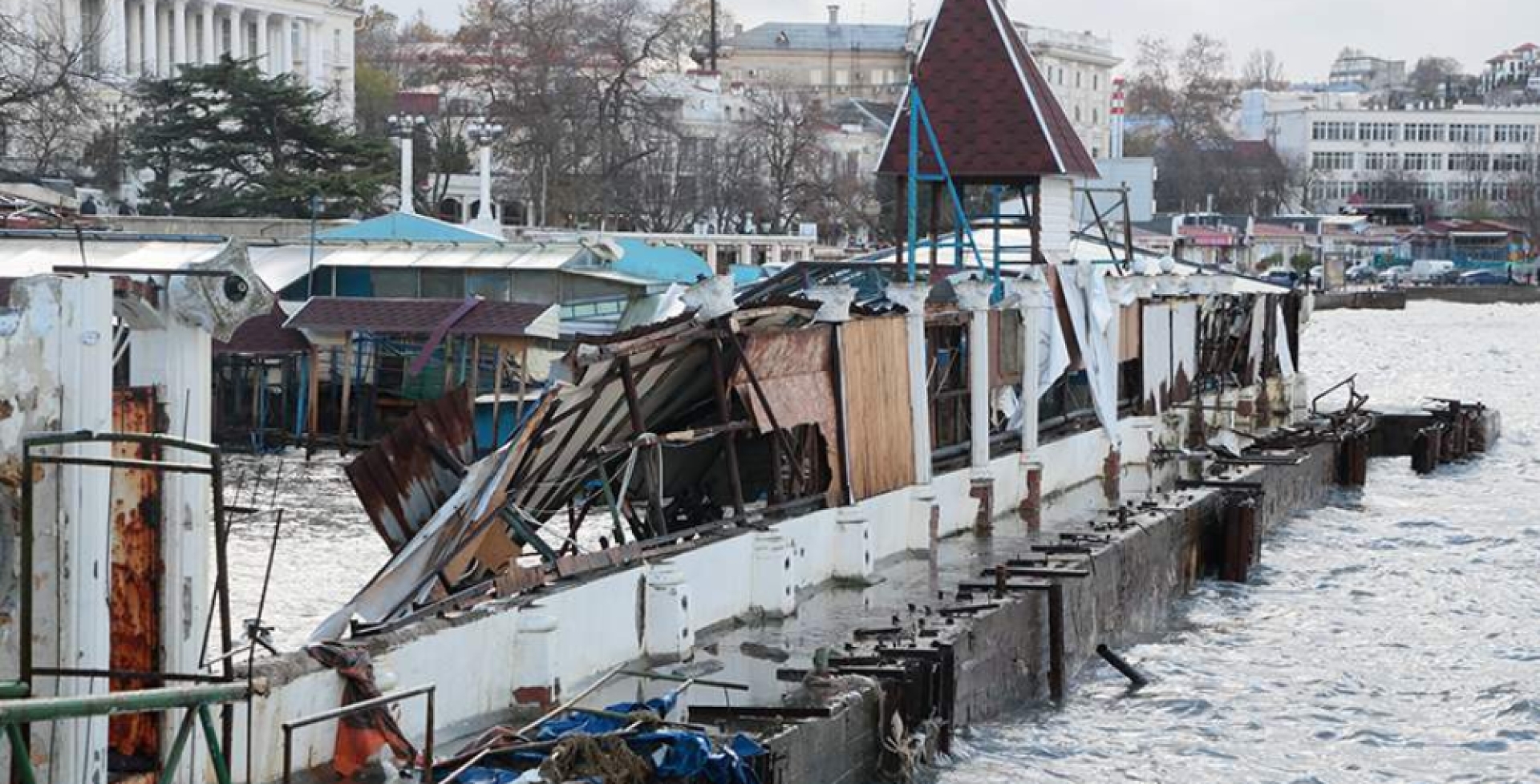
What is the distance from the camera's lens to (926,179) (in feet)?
115

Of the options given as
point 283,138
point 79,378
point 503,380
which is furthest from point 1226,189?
point 79,378

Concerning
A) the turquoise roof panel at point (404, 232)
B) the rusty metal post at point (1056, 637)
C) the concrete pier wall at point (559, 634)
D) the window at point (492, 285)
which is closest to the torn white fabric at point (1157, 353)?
the concrete pier wall at point (559, 634)

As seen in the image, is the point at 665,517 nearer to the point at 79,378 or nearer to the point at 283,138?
the point at 79,378

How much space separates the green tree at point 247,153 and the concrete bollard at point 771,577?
4259 centimetres

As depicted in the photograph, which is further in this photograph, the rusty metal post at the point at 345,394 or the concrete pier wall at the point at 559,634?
the rusty metal post at the point at 345,394

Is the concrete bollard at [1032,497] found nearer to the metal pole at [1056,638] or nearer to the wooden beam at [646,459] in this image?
the metal pole at [1056,638]

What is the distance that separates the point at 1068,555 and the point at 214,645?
846 centimetres

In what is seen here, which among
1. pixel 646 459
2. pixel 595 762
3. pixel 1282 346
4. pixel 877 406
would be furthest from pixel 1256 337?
pixel 595 762

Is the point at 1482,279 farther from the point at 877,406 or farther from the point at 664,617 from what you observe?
the point at 664,617

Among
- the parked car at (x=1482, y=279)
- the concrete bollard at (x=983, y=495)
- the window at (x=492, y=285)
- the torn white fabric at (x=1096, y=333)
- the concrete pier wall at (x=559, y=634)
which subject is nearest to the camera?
the concrete pier wall at (x=559, y=634)

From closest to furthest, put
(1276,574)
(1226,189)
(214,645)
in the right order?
(214,645) → (1276,574) → (1226,189)

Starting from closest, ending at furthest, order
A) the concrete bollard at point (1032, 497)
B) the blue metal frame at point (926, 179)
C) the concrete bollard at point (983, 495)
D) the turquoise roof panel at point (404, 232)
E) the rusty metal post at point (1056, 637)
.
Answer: the rusty metal post at point (1056, 637) → the concrete bollard at point (983, 495) → the concrete bollard at point (1032, 497) → the blue metal frame at point (926, 179) → the turquoise roof panel at point (404, 232)

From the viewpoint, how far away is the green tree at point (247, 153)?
6353cm

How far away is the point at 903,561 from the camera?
24.8 metres
